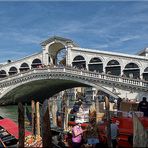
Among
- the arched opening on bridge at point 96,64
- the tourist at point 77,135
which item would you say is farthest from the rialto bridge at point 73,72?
the tourist at point 77,135

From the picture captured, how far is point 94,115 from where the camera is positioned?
894 centimetres

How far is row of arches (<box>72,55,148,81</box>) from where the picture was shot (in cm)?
2203

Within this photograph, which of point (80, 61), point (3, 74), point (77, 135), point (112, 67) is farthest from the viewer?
point (3, 74)

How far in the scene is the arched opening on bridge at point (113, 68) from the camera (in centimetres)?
2267

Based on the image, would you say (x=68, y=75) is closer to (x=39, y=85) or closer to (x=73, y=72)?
(x=73, y=72)

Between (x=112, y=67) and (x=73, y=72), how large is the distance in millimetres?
3700

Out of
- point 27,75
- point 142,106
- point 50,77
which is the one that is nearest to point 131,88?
point 50,77

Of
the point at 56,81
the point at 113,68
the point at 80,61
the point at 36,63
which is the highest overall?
the point at 36,63

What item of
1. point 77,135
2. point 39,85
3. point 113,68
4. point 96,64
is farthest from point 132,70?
point 77,135

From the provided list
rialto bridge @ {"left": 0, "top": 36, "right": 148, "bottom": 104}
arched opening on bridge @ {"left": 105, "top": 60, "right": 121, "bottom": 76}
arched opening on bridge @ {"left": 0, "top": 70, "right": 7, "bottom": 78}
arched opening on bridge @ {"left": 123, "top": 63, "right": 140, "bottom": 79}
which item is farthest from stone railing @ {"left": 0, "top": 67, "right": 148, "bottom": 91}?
arched opening on bridge @ {"left": 0, "top": 70, "right": 7, "bottom": 78}

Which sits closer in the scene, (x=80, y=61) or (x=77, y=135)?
(x=77, y=135)

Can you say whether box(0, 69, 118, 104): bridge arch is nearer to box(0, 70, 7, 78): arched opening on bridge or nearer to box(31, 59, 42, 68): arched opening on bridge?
box(31, 59, 42, 68): arched opening on bridge

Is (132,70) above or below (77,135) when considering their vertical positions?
above

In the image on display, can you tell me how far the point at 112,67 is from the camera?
75.3 feet
